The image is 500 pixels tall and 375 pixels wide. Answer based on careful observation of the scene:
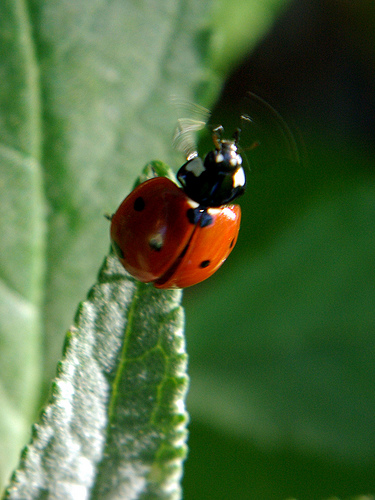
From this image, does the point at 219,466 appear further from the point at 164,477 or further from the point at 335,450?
the point at 164,477

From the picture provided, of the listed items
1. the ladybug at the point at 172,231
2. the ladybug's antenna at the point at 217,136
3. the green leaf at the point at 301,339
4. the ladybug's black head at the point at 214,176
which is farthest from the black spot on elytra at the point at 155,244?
the green leaf at the point at 301,339

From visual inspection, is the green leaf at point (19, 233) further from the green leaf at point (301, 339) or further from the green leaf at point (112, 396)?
the green leaf at point (301, 339)

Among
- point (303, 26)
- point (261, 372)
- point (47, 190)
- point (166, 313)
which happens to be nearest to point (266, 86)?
point (303, 26)

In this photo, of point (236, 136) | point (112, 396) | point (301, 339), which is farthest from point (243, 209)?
point (112, 396)

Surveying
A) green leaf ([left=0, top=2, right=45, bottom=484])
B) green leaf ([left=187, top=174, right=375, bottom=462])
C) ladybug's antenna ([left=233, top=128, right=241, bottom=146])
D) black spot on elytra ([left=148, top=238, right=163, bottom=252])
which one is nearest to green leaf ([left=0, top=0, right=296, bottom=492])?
green leaf ([left=0, top=2, right=45, bottom=484])

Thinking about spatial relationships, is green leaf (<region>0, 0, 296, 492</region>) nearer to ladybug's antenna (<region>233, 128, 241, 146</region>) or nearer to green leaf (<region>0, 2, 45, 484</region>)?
green leaf (<region>0, 2, 45, 484</region>)

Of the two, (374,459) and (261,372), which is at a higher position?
(261,372)
